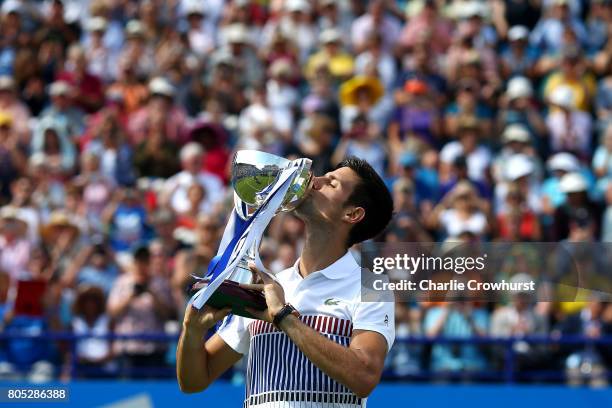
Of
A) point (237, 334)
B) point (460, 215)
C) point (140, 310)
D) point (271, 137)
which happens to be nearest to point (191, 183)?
point (271, 137)

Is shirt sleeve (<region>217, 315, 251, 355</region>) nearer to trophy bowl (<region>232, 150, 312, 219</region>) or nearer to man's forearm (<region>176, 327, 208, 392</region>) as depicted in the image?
man's forearm (<region>176, 327, 208, 392</region>)

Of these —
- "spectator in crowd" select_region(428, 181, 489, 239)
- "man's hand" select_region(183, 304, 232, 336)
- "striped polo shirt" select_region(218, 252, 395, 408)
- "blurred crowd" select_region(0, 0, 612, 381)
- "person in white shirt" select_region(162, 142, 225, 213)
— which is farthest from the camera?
"person in white shirt" select_region(162, 142, 225, 213)

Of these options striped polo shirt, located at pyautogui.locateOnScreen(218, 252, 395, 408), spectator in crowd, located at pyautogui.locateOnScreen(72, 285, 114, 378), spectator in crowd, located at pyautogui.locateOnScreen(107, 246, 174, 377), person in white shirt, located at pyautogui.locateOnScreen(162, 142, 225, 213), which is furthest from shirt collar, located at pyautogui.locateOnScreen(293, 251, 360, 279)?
person in white shirt, located at pyautogui.locateOnScreen(162, 142, 225, 213)

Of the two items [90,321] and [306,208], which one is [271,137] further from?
[306,208]

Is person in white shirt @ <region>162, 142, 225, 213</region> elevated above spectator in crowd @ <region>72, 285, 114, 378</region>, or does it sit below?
above

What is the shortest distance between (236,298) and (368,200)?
2.35 feet

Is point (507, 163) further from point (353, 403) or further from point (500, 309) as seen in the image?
point (353, 403)

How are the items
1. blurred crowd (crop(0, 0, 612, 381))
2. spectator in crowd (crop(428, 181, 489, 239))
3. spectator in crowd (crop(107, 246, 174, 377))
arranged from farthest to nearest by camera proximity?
spectator in crowd (crop(428, 181, 489, 239)) < blurred crowd (crop(0, 0, 612, 381)) < spectator in crowd (crop(107, 246, 174, 377))

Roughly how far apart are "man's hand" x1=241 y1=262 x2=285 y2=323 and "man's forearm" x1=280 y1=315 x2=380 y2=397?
0.05 meters

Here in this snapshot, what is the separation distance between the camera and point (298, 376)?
4.54m

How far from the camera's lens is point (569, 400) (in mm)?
8992

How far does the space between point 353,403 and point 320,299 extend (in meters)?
0.39

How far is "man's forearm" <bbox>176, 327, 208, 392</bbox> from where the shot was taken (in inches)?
181

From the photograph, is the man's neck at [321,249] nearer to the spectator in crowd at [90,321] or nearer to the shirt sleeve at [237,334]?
the shirt sleeve at [237,334]
